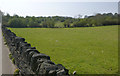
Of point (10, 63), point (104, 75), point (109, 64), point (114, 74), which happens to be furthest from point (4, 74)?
point (109, 64)

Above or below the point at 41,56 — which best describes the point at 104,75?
below

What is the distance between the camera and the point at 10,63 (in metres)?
9.96

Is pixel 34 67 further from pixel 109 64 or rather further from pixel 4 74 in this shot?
pixel 109 64

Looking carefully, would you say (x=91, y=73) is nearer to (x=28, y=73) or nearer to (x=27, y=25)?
(x=28, y=73)

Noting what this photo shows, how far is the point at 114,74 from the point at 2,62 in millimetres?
7811

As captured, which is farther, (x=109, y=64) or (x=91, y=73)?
(x=109, y=64)

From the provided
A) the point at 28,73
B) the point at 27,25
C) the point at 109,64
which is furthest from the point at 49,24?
the point at 28,73

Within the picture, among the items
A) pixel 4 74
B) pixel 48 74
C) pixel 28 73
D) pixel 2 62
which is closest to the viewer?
pixel 48 74

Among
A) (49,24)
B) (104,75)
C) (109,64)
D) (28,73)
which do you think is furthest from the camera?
(49,24)

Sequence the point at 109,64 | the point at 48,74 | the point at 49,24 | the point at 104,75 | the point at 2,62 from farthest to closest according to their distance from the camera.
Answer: the point at 49,24
the point at 109,64
the point at 2,62
the point at 104,75
the point at 48,74

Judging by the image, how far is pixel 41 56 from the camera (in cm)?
566

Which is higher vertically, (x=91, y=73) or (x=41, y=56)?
(x=41, y=56)

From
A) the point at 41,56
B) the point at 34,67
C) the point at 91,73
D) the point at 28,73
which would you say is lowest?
the point at 91,73

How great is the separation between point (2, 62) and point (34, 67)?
5.85 m
